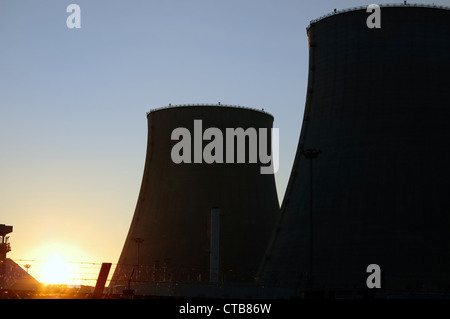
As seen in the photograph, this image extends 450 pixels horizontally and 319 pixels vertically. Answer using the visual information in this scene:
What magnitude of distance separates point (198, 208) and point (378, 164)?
1290 centimetres

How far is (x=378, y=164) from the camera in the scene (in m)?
35.1

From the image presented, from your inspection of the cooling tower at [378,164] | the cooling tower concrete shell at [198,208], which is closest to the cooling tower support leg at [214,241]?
the cooling tower concrete shell at [198,208]

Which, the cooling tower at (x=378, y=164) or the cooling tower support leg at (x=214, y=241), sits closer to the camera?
the cooling tower at (x=378, y=164)

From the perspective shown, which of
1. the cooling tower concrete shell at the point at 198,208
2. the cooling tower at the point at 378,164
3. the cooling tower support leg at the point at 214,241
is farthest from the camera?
the cooling tower concrete shell at the point at 198,208

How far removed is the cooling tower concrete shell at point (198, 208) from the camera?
1784 inches

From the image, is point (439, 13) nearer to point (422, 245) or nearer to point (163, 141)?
point (422, 245)

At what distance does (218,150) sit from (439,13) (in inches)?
557

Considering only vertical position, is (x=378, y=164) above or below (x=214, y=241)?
above

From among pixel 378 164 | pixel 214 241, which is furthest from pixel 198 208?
pixel 378 164

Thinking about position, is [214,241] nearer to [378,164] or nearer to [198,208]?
[198,208]

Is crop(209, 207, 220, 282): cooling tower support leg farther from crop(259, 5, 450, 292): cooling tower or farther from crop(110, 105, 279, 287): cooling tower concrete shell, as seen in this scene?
crop(259, 5, 450, 292): cooling tower

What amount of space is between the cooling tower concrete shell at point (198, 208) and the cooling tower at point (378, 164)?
905 cm

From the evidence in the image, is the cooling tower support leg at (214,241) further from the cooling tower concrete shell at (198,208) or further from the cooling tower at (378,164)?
the cooling tower at (378,164)
